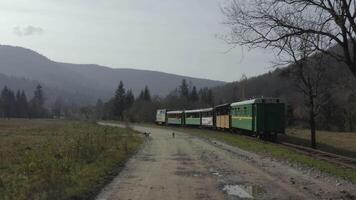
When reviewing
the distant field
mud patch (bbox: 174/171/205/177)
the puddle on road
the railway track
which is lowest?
the puddle on road

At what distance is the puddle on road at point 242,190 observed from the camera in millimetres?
13148

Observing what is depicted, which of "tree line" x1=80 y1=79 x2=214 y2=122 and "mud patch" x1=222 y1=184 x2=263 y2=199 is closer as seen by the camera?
"mud patch" x1=222 y1=184 x2=263 y2=199

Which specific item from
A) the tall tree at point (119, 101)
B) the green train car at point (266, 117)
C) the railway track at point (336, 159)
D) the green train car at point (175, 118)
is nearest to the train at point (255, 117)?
the green train car at point (266, 117)

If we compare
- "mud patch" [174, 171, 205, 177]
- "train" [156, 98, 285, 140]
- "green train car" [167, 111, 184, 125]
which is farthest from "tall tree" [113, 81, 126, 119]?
"mud patch" [174, 171, 205, 177]

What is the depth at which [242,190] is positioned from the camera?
14039 mm

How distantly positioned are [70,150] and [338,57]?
37.8ft

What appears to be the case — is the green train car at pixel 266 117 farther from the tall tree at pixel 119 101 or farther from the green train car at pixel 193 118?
the tall tree at pixel 119 101

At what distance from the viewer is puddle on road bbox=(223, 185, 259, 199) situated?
1315cm

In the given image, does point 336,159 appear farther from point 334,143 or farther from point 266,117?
point 334,143

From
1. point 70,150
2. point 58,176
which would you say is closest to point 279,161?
point 70,150

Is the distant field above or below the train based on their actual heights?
below

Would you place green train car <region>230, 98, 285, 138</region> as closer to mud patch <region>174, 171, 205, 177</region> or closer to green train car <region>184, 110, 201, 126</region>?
mud patch <region>174, 171, 205, 177</region>

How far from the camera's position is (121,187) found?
14.6m

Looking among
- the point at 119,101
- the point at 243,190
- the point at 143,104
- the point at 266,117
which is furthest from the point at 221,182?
the point at 119,101
